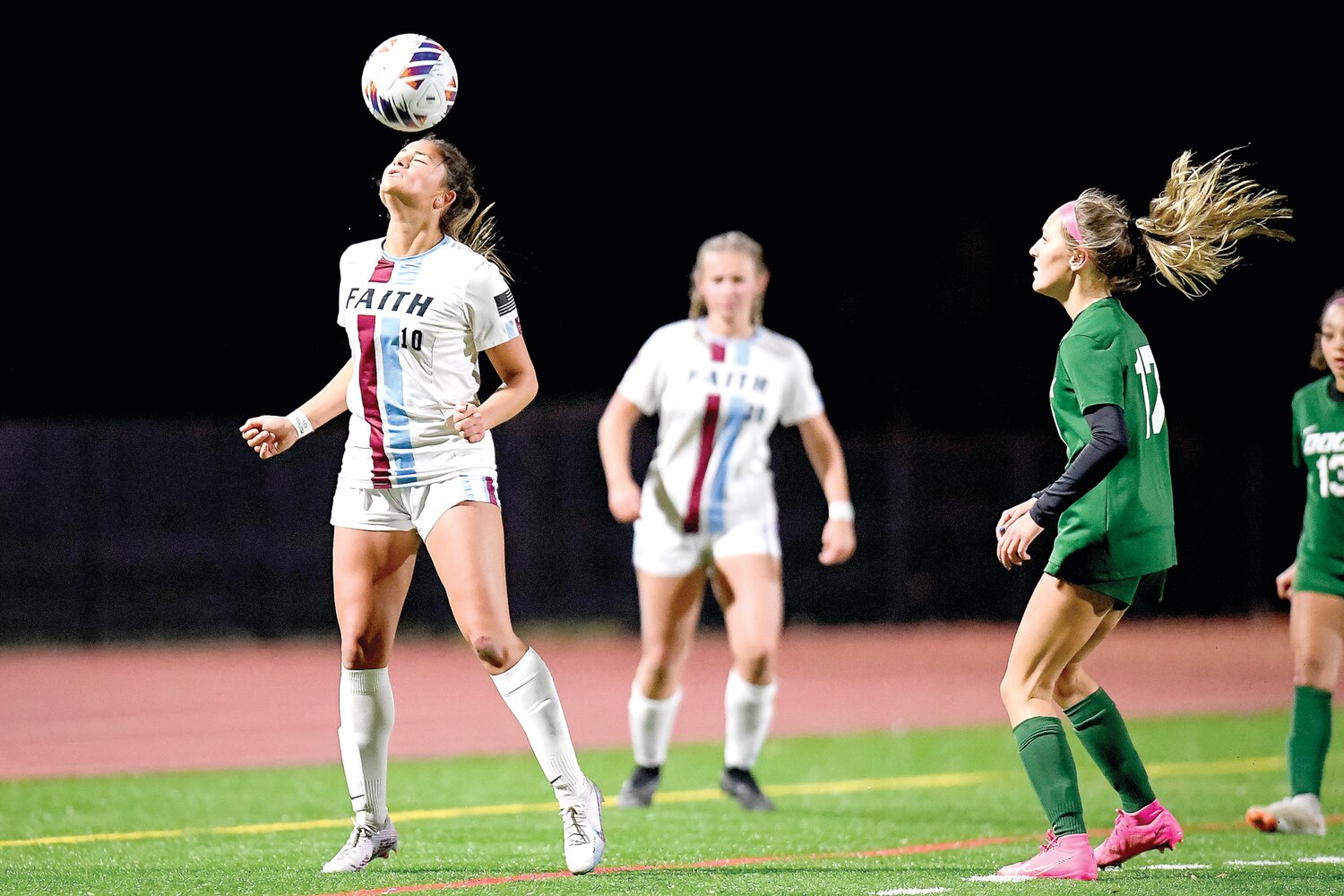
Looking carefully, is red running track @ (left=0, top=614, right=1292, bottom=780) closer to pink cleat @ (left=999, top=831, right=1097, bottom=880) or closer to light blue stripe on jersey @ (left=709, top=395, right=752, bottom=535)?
light blue stripe on jersey @ (left=709, top=395, right=752, bottom=535)

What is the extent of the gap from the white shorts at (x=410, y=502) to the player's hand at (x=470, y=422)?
0.54ft

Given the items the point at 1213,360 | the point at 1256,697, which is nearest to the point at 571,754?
the point at 1256,697

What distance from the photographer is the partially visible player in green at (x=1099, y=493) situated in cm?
505

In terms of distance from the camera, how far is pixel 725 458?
7691 millimetres

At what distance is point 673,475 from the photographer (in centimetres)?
772

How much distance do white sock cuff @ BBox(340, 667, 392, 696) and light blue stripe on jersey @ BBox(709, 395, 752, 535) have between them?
2350 millimetres

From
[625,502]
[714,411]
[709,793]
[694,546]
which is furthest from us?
[709,793]

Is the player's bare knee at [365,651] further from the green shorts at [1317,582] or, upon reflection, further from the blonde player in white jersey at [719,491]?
the green shorts at [1317,582]

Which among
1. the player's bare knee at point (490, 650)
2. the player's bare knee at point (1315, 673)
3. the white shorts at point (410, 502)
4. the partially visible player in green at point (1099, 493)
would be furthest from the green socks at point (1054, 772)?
the player's bare knee at point (1315, 673)

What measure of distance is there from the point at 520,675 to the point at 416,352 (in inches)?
42.0

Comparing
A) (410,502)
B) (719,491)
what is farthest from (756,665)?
(410,502)

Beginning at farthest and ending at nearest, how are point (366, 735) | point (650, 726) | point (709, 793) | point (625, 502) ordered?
point (709, 793), point (650, 726), point (625, 502), point (366, 735)

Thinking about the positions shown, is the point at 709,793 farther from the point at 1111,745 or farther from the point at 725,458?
the point at 1111,745

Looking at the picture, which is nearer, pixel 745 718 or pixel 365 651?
pixel 365 651
